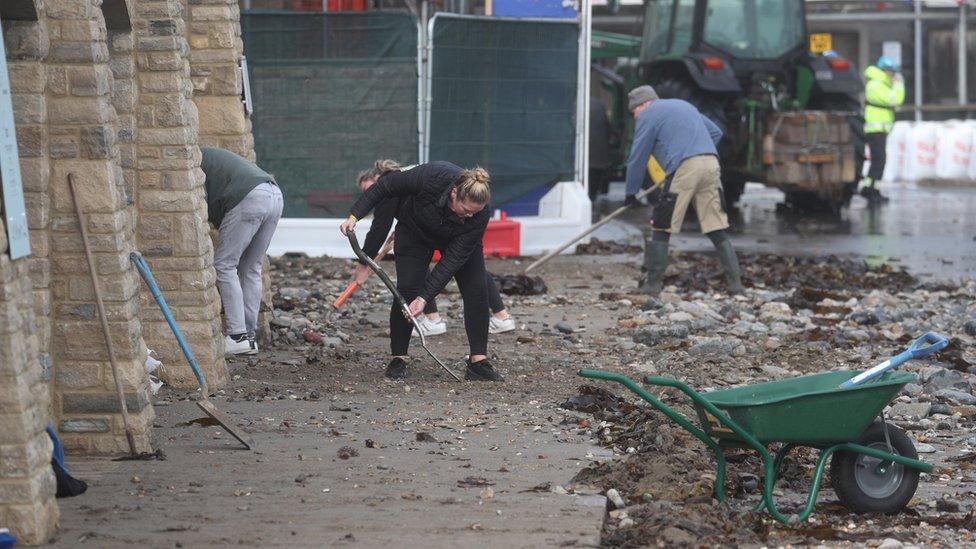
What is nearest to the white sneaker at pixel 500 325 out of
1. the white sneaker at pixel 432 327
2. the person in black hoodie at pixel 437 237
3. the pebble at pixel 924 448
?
the white sneaker at pixel 432 327

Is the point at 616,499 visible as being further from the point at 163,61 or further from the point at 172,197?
the point at 163,61

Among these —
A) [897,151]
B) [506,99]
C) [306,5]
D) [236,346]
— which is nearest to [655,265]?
[506,99]

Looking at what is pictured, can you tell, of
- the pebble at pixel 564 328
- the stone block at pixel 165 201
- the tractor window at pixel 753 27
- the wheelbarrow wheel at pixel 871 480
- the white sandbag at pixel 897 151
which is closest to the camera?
the wheelbarrow wheel at pixel 871 480

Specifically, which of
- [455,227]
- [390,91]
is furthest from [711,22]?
[455,227]

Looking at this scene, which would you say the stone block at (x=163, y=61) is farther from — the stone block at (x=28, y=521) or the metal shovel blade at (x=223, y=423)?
the stone block at (x=28, y=521)

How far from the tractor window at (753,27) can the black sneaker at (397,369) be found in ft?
39.1

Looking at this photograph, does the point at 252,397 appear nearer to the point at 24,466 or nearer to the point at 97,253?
the point at 97,253

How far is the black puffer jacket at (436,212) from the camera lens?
28.6 ft

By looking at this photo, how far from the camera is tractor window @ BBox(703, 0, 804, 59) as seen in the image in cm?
2002

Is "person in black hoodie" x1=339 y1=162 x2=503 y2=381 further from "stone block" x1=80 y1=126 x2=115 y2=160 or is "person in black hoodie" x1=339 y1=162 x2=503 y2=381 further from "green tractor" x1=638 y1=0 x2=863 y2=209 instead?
"green tractor" x1=638 y1=0 x2=863 y2=209

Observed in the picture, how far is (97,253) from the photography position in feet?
22.8

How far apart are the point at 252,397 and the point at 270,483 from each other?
6.67ft

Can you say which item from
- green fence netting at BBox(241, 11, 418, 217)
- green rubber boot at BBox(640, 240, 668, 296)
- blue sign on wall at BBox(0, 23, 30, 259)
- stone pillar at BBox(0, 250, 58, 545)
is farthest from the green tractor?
stone pillar at BBox(0, 250, 58, 545)

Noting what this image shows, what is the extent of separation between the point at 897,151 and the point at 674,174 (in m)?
14.2
